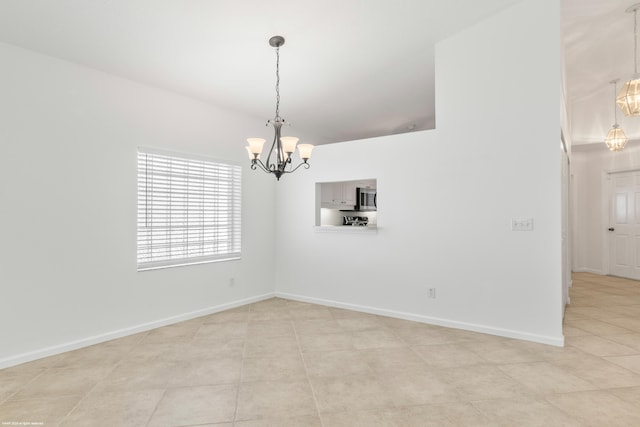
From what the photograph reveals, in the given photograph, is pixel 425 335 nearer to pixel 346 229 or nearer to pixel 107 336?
pixel 346 229

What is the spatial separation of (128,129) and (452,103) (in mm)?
3670

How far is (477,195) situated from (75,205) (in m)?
4.16

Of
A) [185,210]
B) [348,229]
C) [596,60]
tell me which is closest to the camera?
[185,210]

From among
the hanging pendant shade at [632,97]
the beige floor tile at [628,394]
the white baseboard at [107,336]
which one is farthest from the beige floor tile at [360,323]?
the hanging pendant shade at [632,97]

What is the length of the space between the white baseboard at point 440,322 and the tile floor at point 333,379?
94 millimetres

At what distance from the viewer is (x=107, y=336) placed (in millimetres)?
3543

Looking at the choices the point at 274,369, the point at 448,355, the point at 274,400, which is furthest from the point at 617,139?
the point at 274,400

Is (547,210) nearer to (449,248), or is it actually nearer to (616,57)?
(449,248)

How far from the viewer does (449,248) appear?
3.92 meters

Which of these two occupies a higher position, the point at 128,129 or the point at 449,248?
the point at 128,129

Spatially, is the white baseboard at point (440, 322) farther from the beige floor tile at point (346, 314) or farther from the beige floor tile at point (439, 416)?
the beige floor tile at point (439, 416)

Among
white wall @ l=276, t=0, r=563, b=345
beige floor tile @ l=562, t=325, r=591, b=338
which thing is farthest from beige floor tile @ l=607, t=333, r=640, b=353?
white wall @ l=276, t=0, r=563, b=345

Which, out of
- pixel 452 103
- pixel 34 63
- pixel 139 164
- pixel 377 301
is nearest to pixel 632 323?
pixel 377 301

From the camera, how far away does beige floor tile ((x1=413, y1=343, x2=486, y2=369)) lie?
9.57 feet
